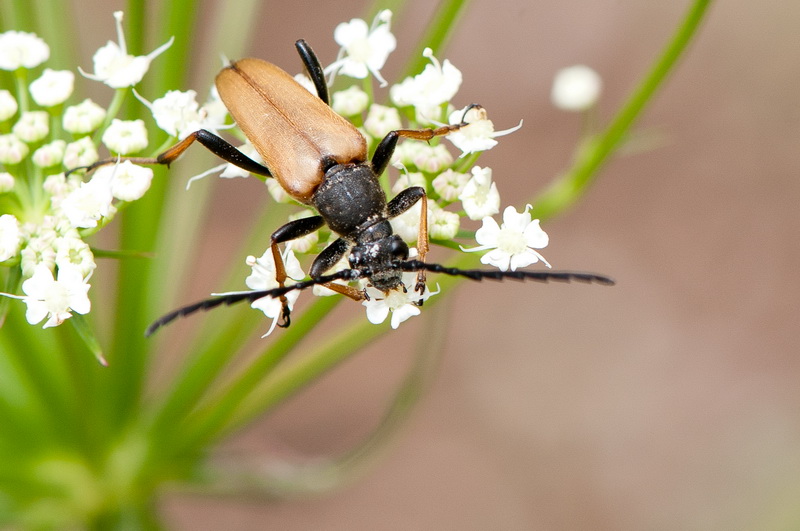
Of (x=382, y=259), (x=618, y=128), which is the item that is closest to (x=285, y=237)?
(x=382, y=259)

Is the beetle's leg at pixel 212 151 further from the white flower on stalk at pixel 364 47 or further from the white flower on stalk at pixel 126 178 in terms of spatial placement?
the white flower on stalk at pixel 364 47

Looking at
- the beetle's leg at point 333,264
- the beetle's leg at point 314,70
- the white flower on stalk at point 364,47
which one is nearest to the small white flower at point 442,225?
the beetle's leg at point 333,264

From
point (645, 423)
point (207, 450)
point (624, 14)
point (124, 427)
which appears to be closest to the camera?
point (124, 427)

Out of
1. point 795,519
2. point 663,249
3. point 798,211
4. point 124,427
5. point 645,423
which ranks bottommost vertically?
point 124,427

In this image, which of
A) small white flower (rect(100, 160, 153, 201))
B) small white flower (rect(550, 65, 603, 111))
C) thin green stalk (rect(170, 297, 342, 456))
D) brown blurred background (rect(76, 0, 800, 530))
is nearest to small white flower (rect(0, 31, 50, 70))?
small white flower (rect(100, 160, 153, 201))

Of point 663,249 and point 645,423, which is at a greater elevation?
point 663,249

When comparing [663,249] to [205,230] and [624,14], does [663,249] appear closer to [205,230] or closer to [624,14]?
[624,14]

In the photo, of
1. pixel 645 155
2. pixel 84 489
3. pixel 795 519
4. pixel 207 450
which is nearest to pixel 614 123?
pixel 207 450
